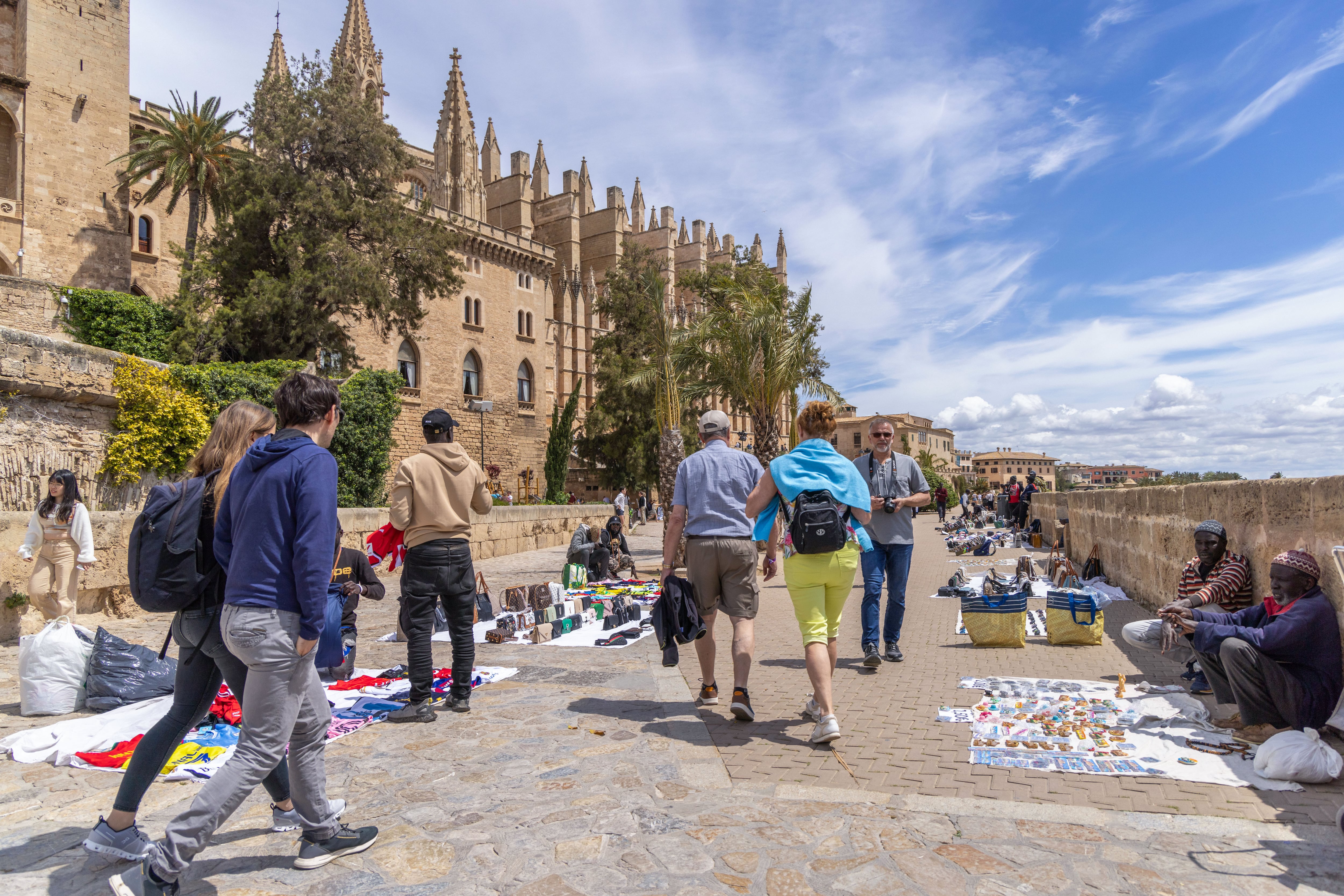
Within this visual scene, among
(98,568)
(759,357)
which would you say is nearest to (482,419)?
(759,357)

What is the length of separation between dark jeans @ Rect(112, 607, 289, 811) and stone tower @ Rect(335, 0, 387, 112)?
4509cm

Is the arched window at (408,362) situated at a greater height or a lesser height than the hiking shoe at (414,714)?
greater

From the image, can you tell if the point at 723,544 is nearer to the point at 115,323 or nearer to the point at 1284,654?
the point at 1284,654

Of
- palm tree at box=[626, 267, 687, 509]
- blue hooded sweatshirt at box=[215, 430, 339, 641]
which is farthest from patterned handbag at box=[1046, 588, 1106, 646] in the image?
palm tree at box=[626, 267, 687, 509]

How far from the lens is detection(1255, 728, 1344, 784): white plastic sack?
3.28 metres

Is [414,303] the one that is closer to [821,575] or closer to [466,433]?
[466,433]

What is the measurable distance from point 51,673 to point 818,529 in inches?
181

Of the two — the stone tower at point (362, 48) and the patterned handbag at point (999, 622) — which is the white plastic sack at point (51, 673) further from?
the stone tower at point (362, 48)

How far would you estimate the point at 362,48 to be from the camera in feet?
141

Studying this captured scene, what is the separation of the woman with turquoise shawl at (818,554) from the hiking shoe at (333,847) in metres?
2.14

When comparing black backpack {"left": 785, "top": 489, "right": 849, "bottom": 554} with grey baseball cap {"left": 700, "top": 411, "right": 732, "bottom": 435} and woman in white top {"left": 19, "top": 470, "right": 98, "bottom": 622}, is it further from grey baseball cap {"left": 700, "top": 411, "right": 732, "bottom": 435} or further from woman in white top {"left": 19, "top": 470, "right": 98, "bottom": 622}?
woman in white top {"left": 19, "top": 470, "right": 98, "bottom": 622}

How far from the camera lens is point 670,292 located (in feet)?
206

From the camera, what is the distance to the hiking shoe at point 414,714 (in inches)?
178

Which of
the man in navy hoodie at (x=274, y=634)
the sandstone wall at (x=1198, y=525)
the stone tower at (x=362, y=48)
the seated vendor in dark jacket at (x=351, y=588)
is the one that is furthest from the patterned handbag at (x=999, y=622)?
the stone tower at (x=362, y=48)
